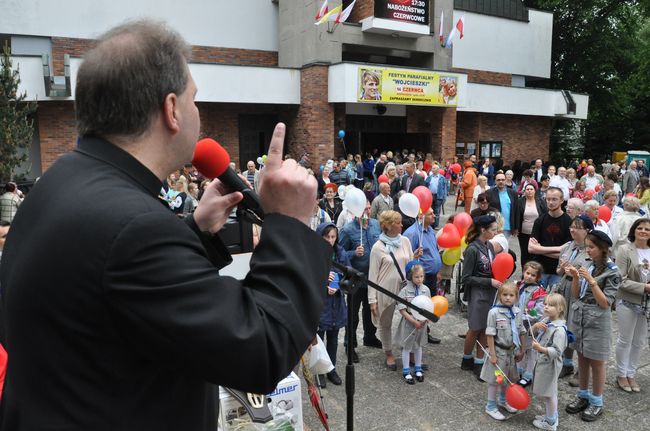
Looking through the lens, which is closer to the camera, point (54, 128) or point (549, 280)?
point (549, 280)

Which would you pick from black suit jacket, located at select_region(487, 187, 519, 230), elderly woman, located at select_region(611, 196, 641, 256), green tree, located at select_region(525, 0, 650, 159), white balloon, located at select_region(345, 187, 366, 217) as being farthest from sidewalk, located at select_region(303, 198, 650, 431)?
green tree, located at select_region(525, 0, 650, 159)

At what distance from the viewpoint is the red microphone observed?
1485mm

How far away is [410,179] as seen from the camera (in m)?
13.0

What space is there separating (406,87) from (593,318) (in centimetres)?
1583

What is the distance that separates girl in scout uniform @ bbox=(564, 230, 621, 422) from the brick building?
1420 centimetres

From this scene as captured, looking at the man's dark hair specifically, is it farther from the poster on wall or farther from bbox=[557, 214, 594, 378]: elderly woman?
the poster on wall

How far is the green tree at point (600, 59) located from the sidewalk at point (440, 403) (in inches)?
1172

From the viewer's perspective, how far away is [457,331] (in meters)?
6.73

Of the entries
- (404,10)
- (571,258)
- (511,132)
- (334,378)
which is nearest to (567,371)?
(571,258)

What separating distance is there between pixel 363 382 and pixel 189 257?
4.77m

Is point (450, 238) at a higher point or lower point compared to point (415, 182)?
lower

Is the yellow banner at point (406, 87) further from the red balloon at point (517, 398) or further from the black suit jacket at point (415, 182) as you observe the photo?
the red balloon at point (517, 398)

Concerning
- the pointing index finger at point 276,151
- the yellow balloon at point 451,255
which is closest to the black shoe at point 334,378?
the yellow balloon at point 451,255

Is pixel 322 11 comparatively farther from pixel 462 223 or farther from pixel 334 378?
pixel 334 378
